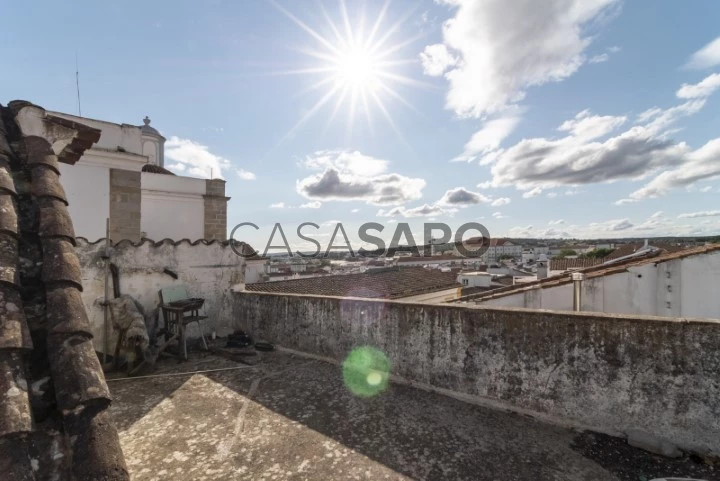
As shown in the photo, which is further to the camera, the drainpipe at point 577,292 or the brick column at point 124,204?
the brick column at point 124,204

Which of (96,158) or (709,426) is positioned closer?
(709,426)

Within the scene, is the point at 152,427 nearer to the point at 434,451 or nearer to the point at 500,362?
the point at 434,451

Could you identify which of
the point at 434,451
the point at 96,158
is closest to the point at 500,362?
the point at 434,451

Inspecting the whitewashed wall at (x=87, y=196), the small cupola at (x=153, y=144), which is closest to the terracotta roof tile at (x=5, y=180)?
the whitewashed wall at (x=87, y=196)

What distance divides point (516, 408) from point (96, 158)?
35.6 feet

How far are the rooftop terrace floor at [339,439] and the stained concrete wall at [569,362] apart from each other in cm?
22

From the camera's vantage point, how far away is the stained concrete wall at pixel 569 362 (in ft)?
9.21

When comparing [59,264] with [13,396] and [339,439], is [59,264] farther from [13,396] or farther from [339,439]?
[339,439]

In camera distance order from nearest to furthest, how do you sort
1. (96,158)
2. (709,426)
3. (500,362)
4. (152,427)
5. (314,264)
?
(709,426), (152,427), (500,362), (96,158), (314,264)

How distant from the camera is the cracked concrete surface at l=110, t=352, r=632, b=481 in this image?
107 inches

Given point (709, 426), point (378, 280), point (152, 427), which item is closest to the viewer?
point (709, 426)

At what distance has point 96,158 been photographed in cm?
889

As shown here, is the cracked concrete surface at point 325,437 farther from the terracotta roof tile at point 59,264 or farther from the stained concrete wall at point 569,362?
the terracotta roof tile at point 59,264

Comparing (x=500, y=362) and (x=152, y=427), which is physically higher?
(x=500, y=362)
